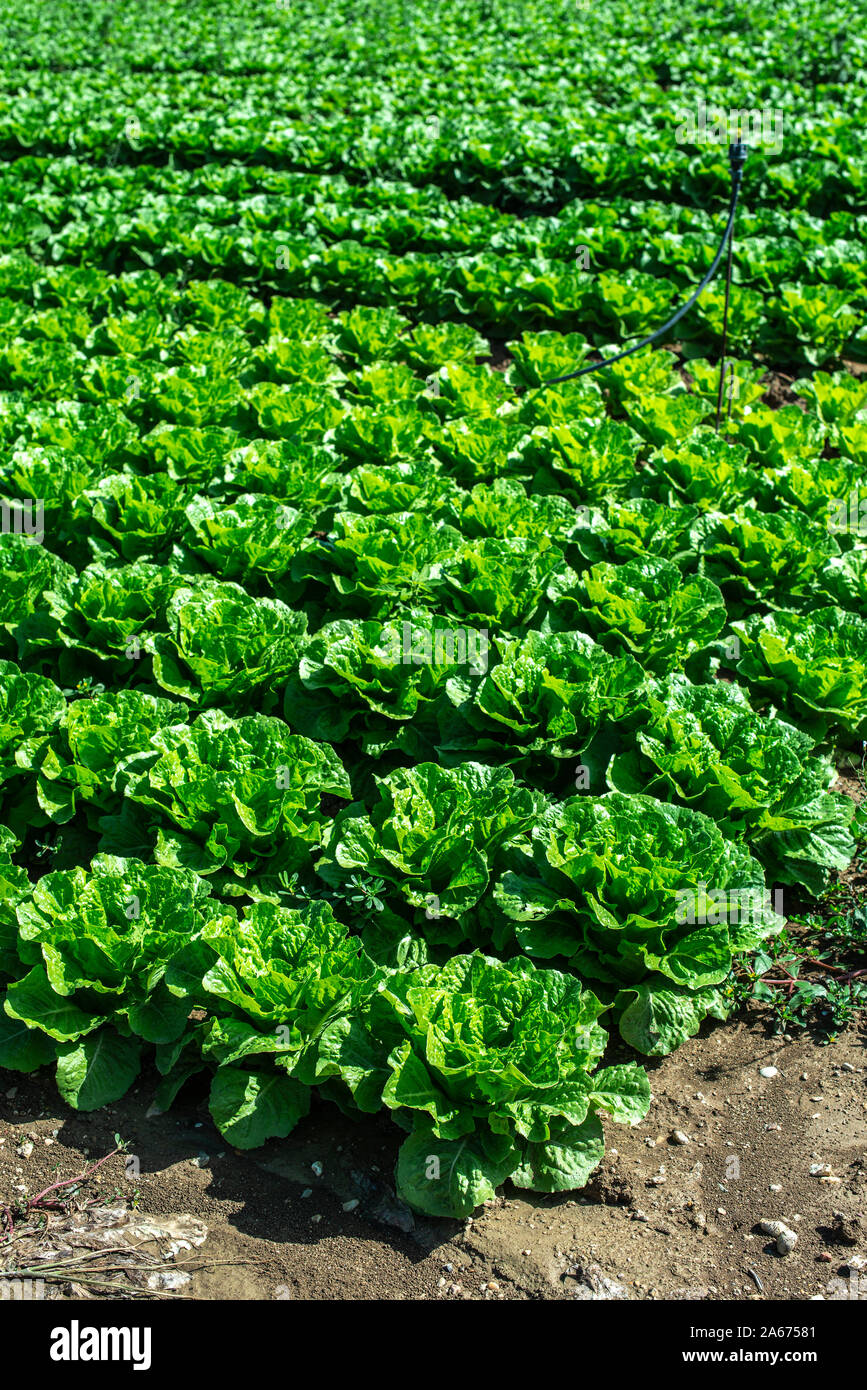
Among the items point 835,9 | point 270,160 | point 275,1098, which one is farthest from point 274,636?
point 835,9

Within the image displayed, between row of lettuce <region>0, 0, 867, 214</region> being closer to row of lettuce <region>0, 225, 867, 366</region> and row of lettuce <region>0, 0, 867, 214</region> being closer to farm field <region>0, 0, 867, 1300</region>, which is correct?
row of lettuce <region>0, 225, 867, 366</region>

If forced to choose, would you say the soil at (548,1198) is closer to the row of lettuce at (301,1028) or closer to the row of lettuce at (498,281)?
the row of lettuce at (301,1028)

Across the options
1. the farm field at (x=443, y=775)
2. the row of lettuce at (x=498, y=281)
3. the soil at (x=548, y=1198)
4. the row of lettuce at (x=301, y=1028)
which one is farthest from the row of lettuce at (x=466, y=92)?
the soil at (x=548, y=1198)

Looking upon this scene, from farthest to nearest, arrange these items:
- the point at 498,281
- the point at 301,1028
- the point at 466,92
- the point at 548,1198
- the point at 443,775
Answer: the point at 466,92 < the point at 498,281 < the point at 443,775 < the point at 301,1028 < the point at 548,1198

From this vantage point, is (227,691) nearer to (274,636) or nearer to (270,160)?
(274,636)

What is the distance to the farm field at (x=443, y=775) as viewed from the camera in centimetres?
353

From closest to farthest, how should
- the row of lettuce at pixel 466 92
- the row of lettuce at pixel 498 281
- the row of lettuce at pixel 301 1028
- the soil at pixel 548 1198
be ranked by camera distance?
A: the soil at pixel 548 1198, the row of lettuce at pixel 301 1028, the row of lettuce at pixel 498 281, the row of lettuce at pixel 466 92

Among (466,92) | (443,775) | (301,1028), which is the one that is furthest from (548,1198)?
(466,92)

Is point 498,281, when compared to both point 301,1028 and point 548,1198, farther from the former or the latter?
point 548,1198

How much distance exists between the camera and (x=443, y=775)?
4320 mm

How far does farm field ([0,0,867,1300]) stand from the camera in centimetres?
353

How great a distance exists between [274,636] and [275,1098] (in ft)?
6.89

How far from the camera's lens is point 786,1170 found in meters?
3.63

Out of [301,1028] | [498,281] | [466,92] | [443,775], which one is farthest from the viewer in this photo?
[466,92]
